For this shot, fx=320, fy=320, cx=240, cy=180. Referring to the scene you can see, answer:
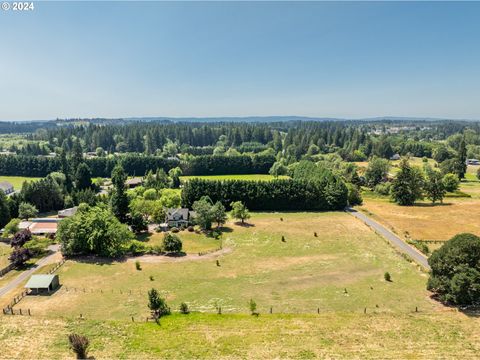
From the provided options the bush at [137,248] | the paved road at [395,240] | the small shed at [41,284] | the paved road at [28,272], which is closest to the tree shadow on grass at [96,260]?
the bush at [137,248]

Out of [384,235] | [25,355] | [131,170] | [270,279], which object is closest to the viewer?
[25,355]

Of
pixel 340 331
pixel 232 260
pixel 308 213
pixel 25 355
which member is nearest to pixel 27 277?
pixel 25 355

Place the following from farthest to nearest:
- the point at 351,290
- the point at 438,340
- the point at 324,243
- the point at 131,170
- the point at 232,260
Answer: the point at 131,170
the point at 324,243
the point at 232,260
the point at 351,290
the point at 438,340

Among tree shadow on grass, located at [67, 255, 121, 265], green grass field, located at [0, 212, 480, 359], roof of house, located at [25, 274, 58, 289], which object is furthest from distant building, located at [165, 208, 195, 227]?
roof of house, located at [25, 274, 58, 289]

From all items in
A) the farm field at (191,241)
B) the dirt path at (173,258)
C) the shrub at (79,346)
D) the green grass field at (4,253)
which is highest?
the shrub at (79,346)

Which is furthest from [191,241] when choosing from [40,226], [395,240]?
[395,240]

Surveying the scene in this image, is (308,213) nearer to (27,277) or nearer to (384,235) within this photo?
(384,235)

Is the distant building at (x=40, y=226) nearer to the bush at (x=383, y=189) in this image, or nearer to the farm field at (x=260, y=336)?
the farm field at (x=260, y=336)
